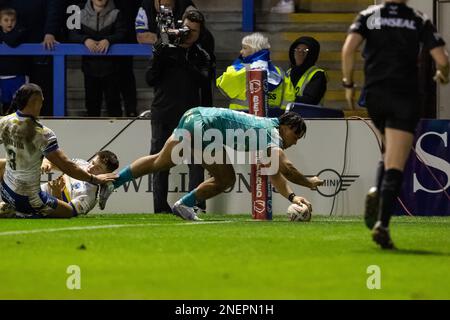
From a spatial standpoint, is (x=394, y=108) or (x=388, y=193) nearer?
(x=388, y=193)

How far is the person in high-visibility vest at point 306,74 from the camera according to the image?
54.6 ft

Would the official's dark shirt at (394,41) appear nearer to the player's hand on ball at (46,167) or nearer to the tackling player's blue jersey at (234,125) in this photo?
the tackling player's blue jersey at (234,125)

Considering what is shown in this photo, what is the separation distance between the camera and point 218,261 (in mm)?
9375

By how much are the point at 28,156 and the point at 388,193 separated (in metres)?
5.06

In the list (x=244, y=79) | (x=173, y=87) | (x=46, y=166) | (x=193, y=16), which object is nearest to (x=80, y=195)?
(x=46, y=166)

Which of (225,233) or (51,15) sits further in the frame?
(51,15)

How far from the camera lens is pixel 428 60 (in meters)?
17.8

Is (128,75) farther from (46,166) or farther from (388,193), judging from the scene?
(388,193)

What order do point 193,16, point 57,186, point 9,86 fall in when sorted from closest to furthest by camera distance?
point 57,186, point 193,16, point 9,86

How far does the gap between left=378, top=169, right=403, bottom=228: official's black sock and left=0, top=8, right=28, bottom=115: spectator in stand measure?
9.32 meters

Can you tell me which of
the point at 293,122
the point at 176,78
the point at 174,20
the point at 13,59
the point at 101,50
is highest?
the point at 174,20

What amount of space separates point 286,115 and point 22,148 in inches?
110

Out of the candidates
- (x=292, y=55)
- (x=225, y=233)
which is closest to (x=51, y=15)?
(x=292, y=55)

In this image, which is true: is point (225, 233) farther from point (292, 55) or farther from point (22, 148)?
point (292, 55)
